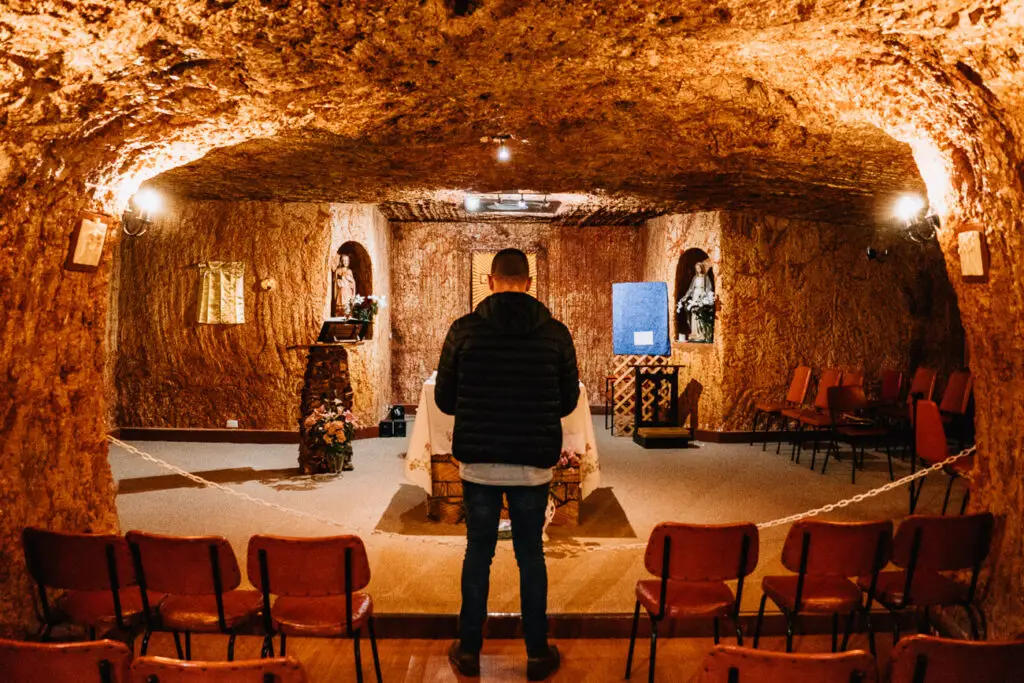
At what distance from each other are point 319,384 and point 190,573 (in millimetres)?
3843

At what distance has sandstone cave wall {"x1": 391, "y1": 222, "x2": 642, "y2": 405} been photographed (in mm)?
9664

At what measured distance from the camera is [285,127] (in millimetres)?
3816

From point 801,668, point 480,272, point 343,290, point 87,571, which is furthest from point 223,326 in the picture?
point 801,668

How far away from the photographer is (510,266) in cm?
260

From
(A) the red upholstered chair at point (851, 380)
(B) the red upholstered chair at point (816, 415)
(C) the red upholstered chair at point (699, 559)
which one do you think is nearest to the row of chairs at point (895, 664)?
(C) the red upholstered chair at point (699, 559)

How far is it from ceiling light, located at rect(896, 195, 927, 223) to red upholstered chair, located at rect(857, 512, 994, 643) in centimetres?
464

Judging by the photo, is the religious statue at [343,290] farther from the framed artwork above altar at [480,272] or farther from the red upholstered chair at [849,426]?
the red upholstered chair at [849,426]

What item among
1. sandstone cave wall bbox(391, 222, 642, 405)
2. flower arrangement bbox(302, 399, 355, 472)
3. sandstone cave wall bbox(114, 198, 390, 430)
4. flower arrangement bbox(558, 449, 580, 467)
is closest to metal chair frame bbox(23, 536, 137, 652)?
flower arrangement bbox(558, 449, 580, 467)

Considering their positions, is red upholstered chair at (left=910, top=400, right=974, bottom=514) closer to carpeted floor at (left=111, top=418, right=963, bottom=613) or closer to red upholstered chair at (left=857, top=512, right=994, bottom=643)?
carpeted floor at (left=111, top=418, right=963, bottom=613)

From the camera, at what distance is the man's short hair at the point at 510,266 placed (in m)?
2.60

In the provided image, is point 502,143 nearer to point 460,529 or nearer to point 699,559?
point 460,529

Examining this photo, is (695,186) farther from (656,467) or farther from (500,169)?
(656,467)

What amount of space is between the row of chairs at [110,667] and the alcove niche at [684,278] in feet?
24.0

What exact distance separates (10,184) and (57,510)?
1387 millimetres
